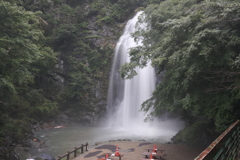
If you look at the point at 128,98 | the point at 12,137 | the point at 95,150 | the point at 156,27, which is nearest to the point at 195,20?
the point at 156,27

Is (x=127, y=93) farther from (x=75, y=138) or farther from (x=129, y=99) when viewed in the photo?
(x=75, y=138)

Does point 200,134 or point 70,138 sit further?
point 70,138

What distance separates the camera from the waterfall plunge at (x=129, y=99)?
67.5 ft

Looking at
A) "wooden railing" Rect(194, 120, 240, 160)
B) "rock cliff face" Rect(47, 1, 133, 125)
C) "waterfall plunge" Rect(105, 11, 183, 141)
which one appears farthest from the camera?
"rock cliff face" Rect(47, 1, 133, 125)

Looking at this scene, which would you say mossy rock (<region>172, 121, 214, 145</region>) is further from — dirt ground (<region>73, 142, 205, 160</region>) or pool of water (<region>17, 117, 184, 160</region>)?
pool of water (<region>17, 117, 184, 160</region>)

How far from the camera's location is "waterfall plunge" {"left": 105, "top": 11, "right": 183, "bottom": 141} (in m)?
20.6

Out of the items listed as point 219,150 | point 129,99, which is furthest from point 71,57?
point 219,150

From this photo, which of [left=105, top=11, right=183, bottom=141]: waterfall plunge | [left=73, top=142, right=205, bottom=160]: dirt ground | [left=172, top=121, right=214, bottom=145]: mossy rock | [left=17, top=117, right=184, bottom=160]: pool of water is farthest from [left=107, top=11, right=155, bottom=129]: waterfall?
[left=172, top=121, right=214, bottom=145]: mossy rock

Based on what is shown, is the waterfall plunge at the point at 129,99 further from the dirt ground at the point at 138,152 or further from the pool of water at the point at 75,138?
the dirt ground at the point at 138,152

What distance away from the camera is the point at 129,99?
73.8 ft

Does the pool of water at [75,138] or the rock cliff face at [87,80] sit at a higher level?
the rock cliff face at [87,80]

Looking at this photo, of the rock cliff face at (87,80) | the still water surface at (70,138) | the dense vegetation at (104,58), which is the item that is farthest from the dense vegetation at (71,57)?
the still water surface at (70,138)

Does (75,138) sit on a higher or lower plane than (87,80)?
lower

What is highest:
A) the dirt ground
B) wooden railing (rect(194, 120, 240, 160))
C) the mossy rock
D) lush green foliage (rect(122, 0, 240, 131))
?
lush green foliage (rect(122, 0, 240, 131))
